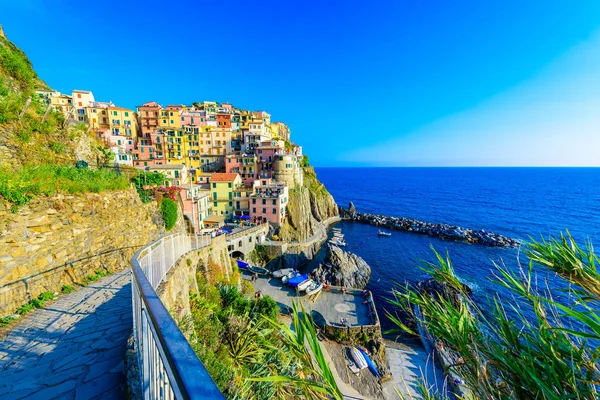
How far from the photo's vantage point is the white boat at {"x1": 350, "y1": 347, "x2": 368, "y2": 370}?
16.9 m

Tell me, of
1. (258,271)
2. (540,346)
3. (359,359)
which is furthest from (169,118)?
(540,346)

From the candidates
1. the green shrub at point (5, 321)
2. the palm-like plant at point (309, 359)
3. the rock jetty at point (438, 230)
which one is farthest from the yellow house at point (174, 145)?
the palm-like plant at point (309, 359)

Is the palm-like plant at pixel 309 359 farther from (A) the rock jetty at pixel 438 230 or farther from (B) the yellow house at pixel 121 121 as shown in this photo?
(B) the yellow house at pixel 121 121

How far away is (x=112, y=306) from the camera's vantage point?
6855mm

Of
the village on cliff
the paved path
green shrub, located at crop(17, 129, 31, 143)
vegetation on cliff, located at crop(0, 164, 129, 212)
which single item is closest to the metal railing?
the paved path

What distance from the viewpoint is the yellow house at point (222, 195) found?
1596 inches

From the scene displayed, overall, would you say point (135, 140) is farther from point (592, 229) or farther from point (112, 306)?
point (592, 229)

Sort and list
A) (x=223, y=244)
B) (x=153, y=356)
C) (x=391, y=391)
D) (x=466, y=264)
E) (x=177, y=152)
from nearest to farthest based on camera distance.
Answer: (x=153, y=356) < (x=391, y=391) < (x=223, y=244) < (x=466, y=264) < (x=177, y=152)

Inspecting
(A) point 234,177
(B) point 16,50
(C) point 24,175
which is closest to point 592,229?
(A) point 234,177

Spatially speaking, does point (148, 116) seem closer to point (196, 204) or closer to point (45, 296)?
point (196, 204)

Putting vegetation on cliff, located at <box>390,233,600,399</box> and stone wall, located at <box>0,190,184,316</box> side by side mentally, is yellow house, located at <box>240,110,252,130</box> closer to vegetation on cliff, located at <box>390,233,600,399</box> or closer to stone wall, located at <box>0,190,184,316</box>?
stone wall, located at <box>0,190,184,316</box>

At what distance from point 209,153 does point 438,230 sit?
164 feet

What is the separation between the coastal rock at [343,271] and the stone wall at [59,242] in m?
21.6

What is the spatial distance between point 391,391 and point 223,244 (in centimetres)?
1521
